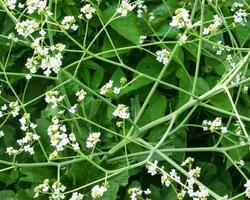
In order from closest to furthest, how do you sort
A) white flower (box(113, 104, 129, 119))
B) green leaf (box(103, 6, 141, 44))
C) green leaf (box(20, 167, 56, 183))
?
white flower (box(113, 104, 129, 119))
green leaf (box(20, 167, 56, 183))
green leaf (box(103, 6, 141, 44))

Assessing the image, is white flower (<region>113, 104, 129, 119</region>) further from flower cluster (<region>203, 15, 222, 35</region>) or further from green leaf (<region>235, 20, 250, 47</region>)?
green leaf (<region>235, 20, 250, 47</region>)

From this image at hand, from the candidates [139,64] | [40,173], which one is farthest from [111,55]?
[40,173]

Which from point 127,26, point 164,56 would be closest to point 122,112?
point 164,56

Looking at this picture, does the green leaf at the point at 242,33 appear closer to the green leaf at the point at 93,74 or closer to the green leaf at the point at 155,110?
the green leaf at the point at 155,110

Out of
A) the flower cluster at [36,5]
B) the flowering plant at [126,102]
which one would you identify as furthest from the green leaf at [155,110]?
the flower cluster at [36,5]

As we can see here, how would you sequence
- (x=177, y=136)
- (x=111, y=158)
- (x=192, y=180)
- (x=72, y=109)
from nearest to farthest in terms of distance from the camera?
1. (x=192, y=180)
2. (x=72, y=109)
3. (x=111, y=158)
4. (x=177, y=136)

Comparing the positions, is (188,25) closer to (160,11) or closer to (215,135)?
(160,11)

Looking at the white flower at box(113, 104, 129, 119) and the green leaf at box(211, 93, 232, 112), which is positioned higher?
the white flower at box(113, 104, 129, 119)

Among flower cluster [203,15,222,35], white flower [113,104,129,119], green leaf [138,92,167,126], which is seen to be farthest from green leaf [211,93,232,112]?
white flower [113,104,129,119]
